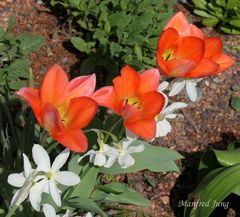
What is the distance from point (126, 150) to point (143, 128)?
0.67 ft

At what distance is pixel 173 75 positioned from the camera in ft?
4.91

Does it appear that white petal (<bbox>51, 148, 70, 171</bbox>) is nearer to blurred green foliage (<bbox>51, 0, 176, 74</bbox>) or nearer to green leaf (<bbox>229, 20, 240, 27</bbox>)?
blurred green foliage (<bbox>51, 0, 176, 74</bbox>)

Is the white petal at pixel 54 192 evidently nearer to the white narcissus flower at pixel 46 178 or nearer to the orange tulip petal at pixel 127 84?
the white narcissus flower at pixel 46 178

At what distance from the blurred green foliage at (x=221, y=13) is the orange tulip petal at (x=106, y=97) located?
177cm

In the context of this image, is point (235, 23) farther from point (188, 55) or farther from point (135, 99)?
point (135, 99)

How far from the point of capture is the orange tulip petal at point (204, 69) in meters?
1.48

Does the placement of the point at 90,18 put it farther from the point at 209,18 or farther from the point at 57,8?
the point at 209,18

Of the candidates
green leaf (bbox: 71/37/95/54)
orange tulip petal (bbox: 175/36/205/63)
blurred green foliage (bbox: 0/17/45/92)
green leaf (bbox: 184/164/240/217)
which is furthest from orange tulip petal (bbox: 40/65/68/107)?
green leaf (bbox: 71/37/95/54)

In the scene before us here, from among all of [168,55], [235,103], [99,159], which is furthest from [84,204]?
[235,103]

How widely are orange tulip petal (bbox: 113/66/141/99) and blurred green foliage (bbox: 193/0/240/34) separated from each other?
1.73 meters

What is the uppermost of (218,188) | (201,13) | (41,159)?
(41,159)

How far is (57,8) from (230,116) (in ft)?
3.40

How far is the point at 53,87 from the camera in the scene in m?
1.38

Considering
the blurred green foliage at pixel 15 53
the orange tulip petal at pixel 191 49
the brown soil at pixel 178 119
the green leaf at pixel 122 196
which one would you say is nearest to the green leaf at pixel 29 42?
the blurred green foliage at pixel 15 53
